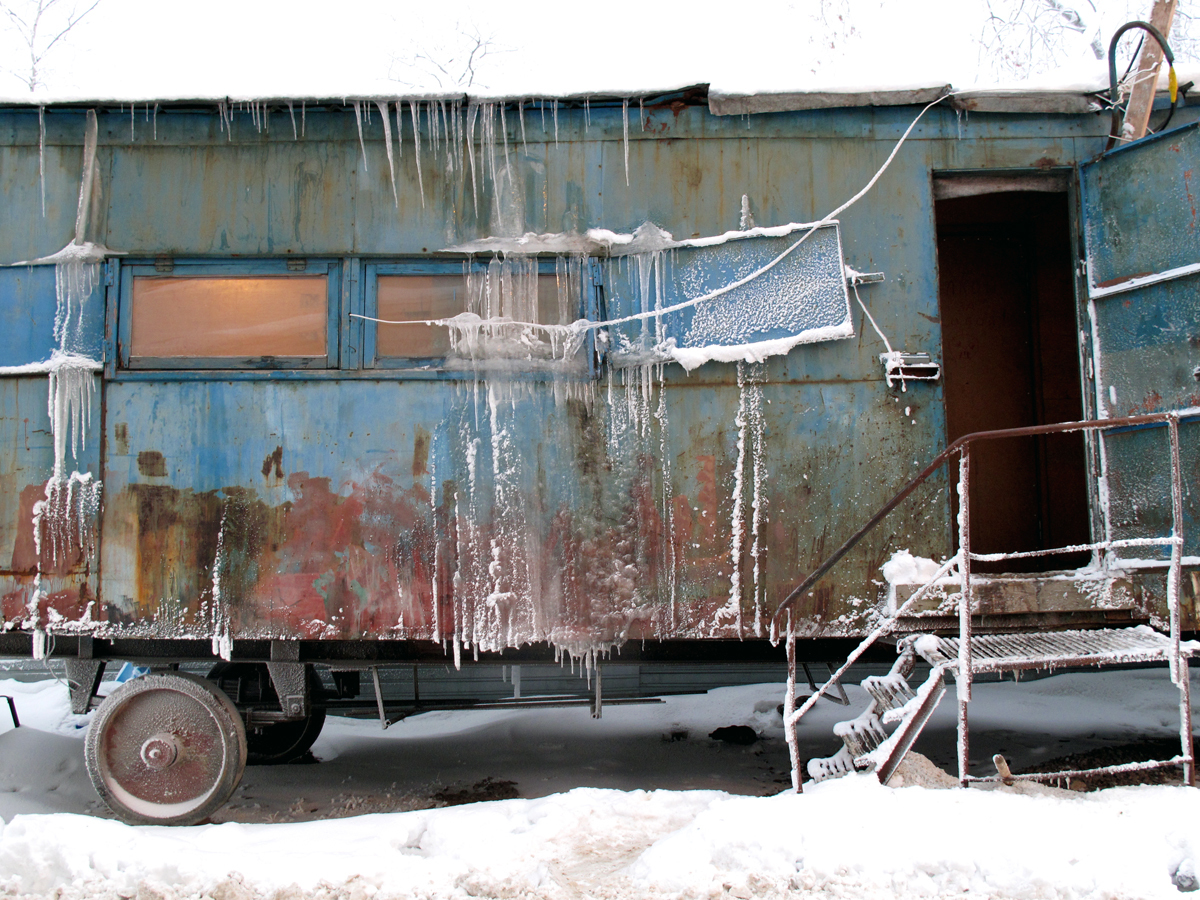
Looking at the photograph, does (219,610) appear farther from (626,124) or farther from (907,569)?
(907,569)

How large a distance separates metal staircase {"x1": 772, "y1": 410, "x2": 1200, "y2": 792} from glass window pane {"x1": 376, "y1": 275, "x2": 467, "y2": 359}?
249cm

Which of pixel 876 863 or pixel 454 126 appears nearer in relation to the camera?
pixel 876 863

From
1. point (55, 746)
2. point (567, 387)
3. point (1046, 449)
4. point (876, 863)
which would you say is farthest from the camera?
point (1046, 449)

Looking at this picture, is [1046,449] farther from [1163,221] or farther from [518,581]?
[518,581]

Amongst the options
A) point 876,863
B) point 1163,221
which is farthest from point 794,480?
point 1163,221

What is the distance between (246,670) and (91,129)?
3.46 metres

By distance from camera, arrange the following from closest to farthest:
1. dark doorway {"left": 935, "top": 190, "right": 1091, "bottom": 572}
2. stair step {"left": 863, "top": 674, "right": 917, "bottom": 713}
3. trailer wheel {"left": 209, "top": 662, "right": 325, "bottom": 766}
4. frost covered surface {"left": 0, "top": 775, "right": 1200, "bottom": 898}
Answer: frost covered surface {"left": 0, "top": 775, "right": 1200, "bottom": 898}
stair step {"left": 863, "top": 674, "right": 917, "bottom": 713}
trailer wheel {"left": 209, "top": 662, "right": 325, "bottom": 766}
dark doorway {"left": 935, "top": 190, "right": 1091, "bottom": 572}

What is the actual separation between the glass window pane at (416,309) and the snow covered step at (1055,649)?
3.15 metres

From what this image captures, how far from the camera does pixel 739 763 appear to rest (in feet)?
18.6

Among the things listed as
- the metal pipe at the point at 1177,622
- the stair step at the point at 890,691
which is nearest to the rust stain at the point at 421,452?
the stair step at the point at 890,691

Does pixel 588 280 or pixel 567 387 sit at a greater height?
pixel 588 280

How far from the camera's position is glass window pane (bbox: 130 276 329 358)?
4.48 m

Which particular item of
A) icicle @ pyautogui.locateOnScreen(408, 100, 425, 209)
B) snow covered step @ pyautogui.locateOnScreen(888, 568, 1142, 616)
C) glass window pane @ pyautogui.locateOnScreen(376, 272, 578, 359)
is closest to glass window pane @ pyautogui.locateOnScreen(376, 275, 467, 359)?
glass window pane @ pyautogui.locateOnScreen(376, 272, 578, 359)

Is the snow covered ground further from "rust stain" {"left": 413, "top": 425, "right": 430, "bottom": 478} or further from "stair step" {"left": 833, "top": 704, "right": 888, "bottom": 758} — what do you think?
"rust stain" {"left": 413, "top": 425, "right": 430, "bottom": 478}
